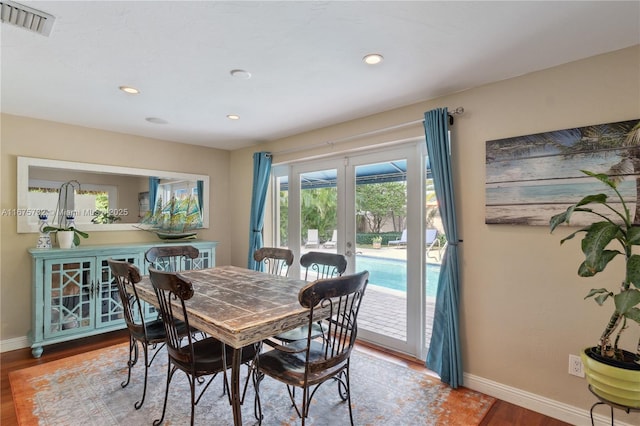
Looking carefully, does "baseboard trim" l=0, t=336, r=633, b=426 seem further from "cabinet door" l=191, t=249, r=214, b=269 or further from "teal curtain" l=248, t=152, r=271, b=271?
"cabinet door" l=191, t=249, r=214, b=269

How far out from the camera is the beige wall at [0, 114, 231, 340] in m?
3.16

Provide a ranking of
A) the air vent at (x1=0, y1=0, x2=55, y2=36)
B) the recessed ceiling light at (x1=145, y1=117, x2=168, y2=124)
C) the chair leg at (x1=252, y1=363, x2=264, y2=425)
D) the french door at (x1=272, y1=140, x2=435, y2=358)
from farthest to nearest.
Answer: the recessed ceiling light at (x1=145, y1=117, x2=168, y2=124) < the french door at (x1=272, y1=140, x2=435, y2=358) < the chair leg at (x1=252, y1=363, x2=264, y2=425) < the air vent at (x1=0, y1=0, x2=55, y2=36)

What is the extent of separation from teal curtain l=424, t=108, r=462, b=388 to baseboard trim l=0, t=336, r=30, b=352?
400 centimetres

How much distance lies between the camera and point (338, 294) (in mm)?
1660

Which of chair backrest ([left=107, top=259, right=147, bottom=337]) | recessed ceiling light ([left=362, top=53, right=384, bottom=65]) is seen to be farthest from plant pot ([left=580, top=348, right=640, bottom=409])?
chair backrest ([left=107, top=259, right=147, bottom=337])

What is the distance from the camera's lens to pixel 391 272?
10.4ft

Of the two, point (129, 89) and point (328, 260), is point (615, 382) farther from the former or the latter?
point (129, 89)

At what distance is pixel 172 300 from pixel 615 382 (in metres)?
2.35

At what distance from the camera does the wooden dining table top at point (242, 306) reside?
156cm

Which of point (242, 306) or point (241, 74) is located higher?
point (241, 74)

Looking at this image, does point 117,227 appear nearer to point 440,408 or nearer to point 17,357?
point 17,357

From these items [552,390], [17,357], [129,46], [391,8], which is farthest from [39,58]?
[552,390]

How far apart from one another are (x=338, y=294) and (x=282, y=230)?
2795mm

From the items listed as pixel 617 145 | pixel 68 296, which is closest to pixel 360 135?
pixel 617 145
